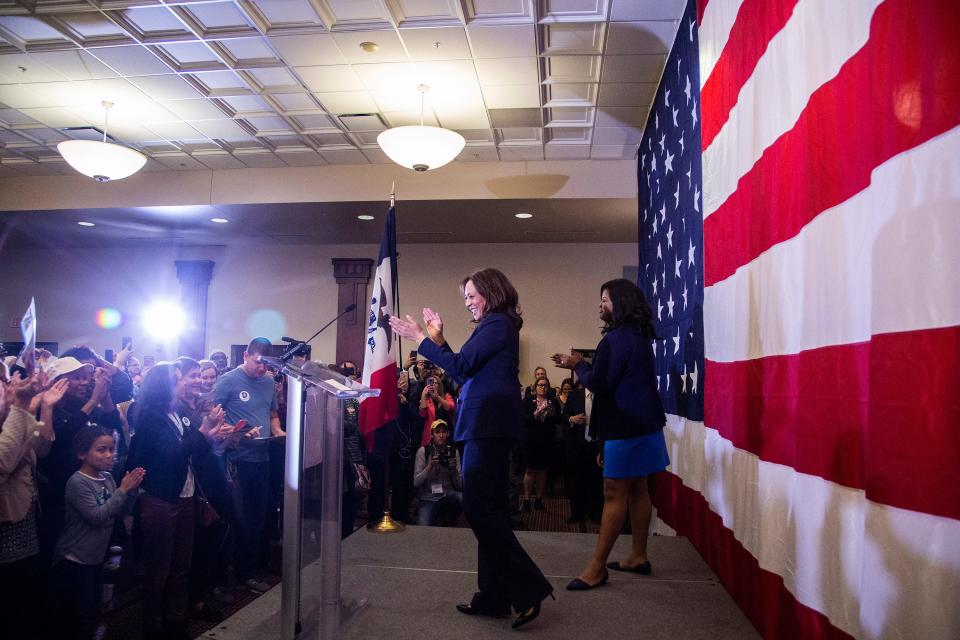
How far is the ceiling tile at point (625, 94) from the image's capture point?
576 centimetres

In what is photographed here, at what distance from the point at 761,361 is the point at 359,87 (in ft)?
15.4

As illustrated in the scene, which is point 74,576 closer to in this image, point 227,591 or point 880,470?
point 227,591

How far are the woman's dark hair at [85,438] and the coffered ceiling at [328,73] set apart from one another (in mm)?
3275

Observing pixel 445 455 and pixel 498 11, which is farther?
pixel 445 455

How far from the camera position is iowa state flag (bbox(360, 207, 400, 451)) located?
4180 millimetres

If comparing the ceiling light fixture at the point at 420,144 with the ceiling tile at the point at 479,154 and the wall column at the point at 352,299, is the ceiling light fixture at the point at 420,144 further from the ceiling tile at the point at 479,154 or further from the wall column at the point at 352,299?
the wall column at the point at 352,299

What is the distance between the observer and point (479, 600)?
2.52 metres

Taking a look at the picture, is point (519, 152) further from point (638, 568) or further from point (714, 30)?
point (638, 568)

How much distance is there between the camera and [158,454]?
286cm

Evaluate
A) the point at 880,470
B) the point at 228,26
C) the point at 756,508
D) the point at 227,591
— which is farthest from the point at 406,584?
the point at 228,26

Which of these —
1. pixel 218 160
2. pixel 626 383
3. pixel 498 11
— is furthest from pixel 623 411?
pixel 218 160

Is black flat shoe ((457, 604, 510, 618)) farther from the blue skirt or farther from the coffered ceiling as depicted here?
the coffered ceiling

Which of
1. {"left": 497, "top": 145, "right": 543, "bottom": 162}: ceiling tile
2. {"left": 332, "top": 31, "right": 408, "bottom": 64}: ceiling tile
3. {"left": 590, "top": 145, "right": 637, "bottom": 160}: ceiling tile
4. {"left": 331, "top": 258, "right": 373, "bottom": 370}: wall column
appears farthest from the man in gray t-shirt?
{"left": 331, "top": 258, "right": 373, "bottom": 370}: wall column

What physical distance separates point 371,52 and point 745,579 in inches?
179
